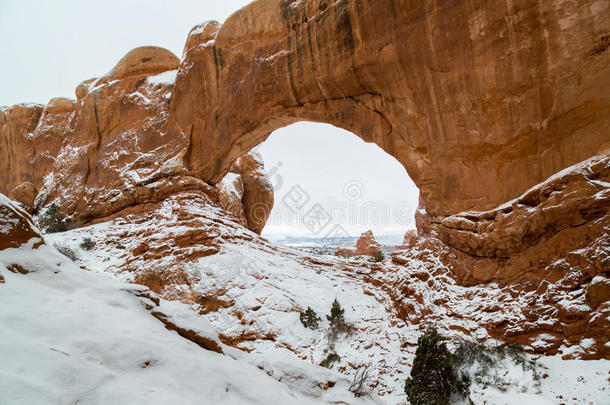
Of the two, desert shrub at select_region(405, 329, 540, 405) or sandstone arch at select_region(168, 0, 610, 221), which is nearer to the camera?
desert shrub at select_region(405, 329, 540, 405)

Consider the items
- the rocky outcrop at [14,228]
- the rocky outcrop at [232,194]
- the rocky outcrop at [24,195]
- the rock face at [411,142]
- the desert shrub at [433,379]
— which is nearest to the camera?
the rocky outcrop at [14,228]

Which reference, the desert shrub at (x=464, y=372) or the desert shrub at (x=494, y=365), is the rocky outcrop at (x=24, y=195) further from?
the desert shrub at (x=494, y=365)

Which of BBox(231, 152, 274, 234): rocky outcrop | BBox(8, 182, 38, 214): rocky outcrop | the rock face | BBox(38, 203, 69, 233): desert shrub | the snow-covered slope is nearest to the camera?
the snow-covered slope

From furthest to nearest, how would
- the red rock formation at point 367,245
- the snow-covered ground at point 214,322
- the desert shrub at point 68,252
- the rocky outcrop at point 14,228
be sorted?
the red rock formation at point 367,245 < the desert shrub at point 68,252 < the rocky outcrop at point 14,228 < the snow-covered ground at point 214,322

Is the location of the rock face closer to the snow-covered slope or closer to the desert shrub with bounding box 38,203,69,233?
the desert shrub with bounding box 38,203,69,233

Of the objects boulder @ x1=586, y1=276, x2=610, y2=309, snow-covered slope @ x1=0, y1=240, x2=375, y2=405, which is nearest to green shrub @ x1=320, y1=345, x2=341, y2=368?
snow-covered slope @ x1=0, y1=240, x2=375, y2=405

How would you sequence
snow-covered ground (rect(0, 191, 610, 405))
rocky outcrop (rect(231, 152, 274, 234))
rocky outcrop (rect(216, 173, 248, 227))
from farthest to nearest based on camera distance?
1. rocky outcrop (rect(231, 152, 274, 234))
2. rocky outcrop (rect(216, 173, 248, 227))
3. snow-covered ground (rect(0, 191, 610, 405))

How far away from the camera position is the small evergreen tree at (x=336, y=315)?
10.3 metres

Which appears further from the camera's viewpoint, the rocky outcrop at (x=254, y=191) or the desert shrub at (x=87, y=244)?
the rocky outcrop at (x=254, y=191)

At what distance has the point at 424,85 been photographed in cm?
1116

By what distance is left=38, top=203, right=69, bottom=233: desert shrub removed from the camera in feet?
53.5

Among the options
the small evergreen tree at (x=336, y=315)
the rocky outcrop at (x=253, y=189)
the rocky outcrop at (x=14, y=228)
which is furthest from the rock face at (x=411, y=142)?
the rocky outcrop at (x=253, y=189)

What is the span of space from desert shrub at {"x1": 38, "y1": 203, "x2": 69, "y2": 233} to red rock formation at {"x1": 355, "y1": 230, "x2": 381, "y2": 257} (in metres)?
24.1

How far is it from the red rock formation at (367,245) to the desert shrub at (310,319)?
21433 millimetres
